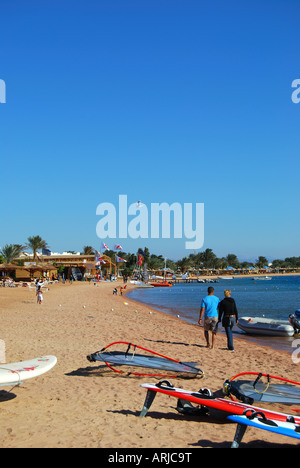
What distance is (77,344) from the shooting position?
11.1m

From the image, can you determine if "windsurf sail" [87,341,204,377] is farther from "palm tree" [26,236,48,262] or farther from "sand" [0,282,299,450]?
"palm tree" [26,236,48,262]

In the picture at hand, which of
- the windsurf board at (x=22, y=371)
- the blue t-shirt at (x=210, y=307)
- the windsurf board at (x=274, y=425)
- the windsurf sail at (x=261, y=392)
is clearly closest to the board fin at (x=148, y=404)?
the windsurf sail at (x=261, y=392)

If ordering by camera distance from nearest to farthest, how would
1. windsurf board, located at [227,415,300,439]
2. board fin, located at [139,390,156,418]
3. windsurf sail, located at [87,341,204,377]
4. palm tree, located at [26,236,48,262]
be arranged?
windsurf board, located at [227,415,300,439], board fin, located at [139,390,156,418], windsurf sail, located at [87,341,204,377], palm tree, located at [26,236,48,262]

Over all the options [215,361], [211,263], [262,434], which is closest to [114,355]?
[215,361]

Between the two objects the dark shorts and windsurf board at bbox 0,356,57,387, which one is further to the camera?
the dark shorts

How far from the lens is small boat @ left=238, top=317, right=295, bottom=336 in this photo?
55.5 feet

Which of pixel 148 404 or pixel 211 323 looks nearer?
pixel 148 404

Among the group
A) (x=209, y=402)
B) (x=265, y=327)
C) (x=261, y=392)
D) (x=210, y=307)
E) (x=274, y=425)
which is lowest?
(x=265, y=327)

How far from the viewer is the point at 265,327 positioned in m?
17.2

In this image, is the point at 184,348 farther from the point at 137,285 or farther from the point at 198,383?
the point at 137,285

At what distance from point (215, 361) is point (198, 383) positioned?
2256 millimetres

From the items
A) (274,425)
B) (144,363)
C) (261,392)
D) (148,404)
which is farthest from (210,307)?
(274,425)

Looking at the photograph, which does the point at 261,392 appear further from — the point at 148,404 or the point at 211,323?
the point at 211,323

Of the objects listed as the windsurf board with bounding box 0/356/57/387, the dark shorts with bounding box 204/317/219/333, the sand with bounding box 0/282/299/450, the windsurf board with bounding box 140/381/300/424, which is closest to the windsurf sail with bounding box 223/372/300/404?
the sand with bounding box 0/282/299/450
